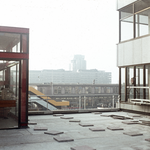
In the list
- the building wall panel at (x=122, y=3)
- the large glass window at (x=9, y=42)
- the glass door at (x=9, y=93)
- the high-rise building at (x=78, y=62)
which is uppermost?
the high-rise building at (x=78, y=62)

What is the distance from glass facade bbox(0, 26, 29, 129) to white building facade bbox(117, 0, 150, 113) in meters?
6.12

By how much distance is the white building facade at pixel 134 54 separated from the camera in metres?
11.2

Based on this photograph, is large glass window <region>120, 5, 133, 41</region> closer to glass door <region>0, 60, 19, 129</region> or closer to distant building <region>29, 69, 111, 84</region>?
glass door <region>0, 60, 19, 129</region>

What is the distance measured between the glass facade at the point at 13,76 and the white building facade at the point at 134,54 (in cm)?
612

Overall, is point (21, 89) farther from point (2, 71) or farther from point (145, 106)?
point (145, 106)

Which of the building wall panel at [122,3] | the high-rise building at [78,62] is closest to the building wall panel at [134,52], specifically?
the building wall panel at [122,3]

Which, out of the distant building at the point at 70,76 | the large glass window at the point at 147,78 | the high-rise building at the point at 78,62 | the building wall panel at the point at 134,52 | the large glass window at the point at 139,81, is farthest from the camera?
the high-rise building at the point at 78,62

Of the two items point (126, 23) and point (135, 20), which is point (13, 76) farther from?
point (126, 23)

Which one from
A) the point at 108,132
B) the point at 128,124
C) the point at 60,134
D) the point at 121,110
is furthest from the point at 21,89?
the point at 121,110

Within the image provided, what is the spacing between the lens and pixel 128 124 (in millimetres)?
8055

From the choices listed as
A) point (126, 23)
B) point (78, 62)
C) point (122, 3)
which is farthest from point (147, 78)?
point (78, 62)

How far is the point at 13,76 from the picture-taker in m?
7.13

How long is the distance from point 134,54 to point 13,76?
7.02m

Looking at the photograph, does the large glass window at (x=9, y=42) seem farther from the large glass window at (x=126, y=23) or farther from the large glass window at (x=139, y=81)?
the large glass window at (x=126, y=23)
